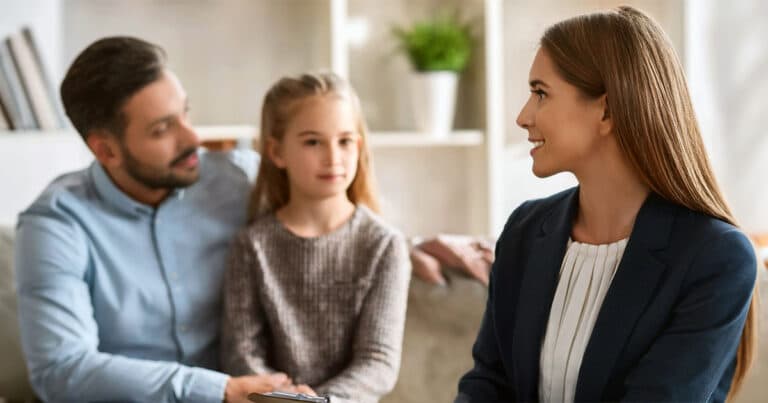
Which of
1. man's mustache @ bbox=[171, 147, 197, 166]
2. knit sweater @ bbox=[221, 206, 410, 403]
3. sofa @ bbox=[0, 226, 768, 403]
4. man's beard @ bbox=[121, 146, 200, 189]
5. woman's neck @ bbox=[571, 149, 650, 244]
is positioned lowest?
sofa @ bbox=[0, 226, 768, 403]

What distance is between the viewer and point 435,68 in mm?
3502

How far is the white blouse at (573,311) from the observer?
4.66 ft

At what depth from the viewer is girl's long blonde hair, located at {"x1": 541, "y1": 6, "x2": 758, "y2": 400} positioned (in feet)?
4.38

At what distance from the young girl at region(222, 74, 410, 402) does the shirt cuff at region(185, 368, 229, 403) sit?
0.09 metres

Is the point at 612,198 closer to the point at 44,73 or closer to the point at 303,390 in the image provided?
the point at 303,390

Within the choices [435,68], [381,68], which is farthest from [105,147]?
[381,68]

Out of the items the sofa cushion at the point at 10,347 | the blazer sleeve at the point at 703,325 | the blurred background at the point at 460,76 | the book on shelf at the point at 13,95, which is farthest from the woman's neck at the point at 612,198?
the blurred background at the point at 460,76

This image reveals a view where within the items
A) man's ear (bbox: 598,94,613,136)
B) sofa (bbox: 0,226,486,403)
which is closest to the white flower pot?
sofa (bbox: 0,226,486,403)

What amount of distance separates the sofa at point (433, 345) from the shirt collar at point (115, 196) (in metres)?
0.41

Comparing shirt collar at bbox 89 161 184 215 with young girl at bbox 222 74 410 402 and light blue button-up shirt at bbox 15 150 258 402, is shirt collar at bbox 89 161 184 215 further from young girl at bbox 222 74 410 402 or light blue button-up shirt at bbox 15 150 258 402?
young girl at bbox 222 74 410 402

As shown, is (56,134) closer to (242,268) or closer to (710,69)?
(242,268)

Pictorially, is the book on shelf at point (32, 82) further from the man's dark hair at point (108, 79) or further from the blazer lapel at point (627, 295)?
the blazer lapel at point (627, 295)

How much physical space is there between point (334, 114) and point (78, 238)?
1.77 ft

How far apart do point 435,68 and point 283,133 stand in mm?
1615
